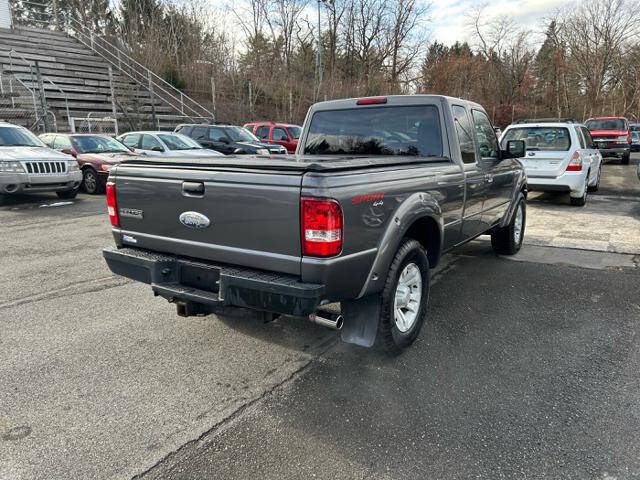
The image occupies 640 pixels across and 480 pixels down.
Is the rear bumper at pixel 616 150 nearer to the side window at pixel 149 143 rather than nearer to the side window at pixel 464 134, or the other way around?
the side window at pixel 149 143

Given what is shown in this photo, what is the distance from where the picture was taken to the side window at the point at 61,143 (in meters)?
12.6

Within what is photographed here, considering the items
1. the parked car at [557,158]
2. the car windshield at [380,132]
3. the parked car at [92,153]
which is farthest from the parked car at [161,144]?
the car windshield at [380,132]

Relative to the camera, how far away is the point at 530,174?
10.1m

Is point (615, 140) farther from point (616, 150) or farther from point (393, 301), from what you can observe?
point (393, 301)

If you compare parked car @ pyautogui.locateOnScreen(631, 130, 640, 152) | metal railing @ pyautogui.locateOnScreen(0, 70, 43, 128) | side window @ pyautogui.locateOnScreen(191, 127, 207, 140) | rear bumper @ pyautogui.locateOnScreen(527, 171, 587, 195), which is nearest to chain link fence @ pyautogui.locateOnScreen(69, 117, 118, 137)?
metal railing @ pyautogui.locateOnScreen(0, 70, 43, 128)

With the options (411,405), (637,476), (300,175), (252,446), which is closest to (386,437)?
(411,405)

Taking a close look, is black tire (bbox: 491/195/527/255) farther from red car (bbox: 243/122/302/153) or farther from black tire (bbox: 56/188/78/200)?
red car (bbox: 243/122/302/153)

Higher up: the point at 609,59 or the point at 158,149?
the point at 609,59

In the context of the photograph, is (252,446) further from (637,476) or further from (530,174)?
(530,174)

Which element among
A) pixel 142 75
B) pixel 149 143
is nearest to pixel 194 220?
pixel 149 143

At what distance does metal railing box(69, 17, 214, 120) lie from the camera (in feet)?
83.9

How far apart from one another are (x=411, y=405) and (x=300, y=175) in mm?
1621

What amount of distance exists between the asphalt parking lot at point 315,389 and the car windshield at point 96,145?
317 inches

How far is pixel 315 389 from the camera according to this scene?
124 inches
